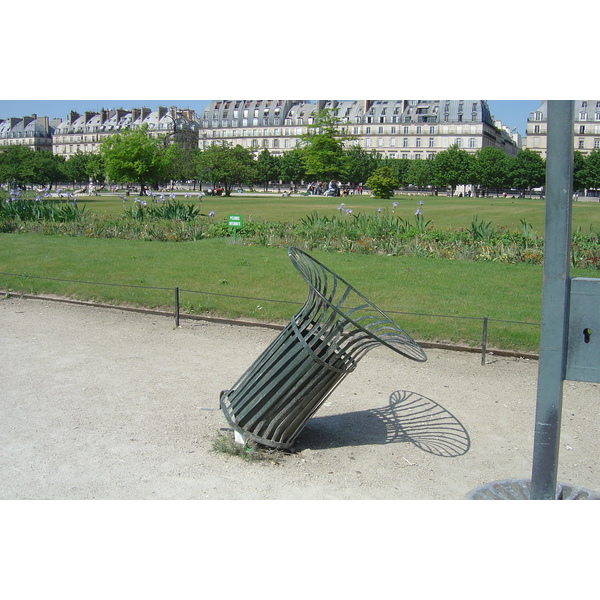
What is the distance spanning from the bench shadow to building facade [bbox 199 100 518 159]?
272 feet

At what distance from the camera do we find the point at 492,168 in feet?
231

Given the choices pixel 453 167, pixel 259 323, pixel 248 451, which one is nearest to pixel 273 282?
pixel 259 323

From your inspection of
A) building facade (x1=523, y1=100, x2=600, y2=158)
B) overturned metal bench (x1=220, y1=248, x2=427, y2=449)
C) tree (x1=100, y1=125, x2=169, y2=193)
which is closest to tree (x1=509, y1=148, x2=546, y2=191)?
building facade (x1=523, y1=100, x2=600, y2=158)

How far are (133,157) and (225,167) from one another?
11.1m

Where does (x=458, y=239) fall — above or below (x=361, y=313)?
above

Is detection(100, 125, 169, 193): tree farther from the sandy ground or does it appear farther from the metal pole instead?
the metal pole

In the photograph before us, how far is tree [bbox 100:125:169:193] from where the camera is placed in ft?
161

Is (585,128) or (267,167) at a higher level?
(267,167)

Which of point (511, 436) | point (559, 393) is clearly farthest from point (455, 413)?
point (559, 393)

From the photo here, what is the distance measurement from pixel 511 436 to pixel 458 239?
10306mm

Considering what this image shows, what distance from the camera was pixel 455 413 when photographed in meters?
6.16

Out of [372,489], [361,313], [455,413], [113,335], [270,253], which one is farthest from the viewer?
[270,253]

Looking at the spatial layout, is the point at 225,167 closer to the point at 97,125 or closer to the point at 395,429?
the point at 97,125

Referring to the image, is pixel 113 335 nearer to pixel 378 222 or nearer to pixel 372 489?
pixel 372 489
